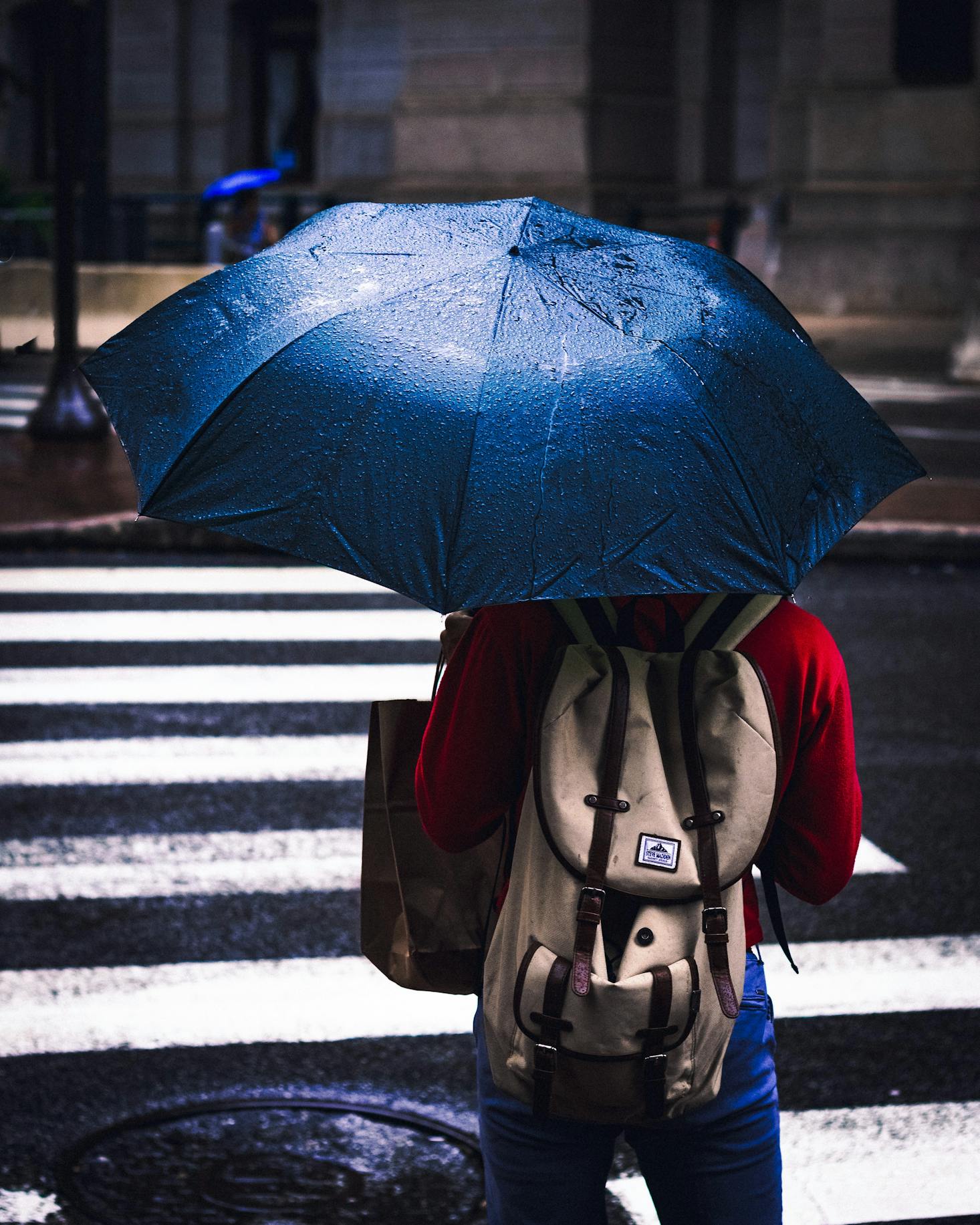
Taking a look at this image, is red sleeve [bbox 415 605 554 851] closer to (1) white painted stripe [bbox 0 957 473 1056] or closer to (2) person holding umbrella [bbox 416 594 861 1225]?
(2) person holding umbrella [bbox 416 594 861 1225]

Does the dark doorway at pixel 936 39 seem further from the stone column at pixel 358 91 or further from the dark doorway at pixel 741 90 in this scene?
the stone column at pixel 358 91

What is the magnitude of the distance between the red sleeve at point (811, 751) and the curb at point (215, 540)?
8606mm

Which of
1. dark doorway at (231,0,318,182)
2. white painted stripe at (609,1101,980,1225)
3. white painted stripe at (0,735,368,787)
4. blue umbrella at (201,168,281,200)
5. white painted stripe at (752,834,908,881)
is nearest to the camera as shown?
white painted stripe at (609,1101,980,1225)

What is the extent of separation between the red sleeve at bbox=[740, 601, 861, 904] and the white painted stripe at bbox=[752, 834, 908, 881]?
3.32 metres

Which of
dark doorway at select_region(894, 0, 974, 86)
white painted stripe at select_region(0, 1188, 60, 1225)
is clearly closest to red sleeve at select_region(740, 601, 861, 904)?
white painted stripe at select_region(0, 1188, 60, 1225)

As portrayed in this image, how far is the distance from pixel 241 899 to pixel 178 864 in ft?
1.21

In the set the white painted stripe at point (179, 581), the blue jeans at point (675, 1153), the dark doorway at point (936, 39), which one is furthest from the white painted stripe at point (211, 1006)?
the dark doorway at point (936, 39)

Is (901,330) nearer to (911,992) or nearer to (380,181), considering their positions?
(380,181)

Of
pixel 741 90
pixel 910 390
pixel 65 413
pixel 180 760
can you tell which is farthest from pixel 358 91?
pixel 180 760

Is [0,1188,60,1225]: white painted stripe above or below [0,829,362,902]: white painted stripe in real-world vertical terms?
above

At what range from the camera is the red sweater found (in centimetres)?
225

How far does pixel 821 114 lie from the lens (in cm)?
2498


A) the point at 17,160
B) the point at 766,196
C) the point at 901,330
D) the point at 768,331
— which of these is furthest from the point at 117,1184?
the point at 17,160

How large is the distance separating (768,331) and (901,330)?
74.1ft
